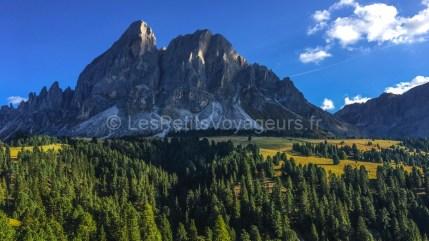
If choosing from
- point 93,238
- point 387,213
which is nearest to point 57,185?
point 93,238

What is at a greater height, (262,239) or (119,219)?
(119,219)

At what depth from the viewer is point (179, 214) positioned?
196250mm

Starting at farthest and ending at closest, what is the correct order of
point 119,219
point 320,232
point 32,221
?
point 320,232 < point 119,219 < point 32,221

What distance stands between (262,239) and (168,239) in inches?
1254

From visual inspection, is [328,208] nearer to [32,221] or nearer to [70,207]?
[70,207]

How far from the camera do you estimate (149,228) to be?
5591 inches

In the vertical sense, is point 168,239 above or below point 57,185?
below

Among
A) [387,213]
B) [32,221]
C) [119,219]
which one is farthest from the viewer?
[387,213]

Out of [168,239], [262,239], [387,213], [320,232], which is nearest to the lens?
[168,239]

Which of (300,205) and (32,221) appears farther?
(300,205)

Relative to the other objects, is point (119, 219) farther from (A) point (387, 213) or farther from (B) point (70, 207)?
(A) point (387, 213)

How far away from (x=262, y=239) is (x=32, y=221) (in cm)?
7206

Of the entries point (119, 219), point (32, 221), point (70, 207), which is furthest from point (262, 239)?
point (32, 221)

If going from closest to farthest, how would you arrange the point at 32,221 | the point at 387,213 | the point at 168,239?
the point at 32,221
the point at 168,239
the point at 387,213
